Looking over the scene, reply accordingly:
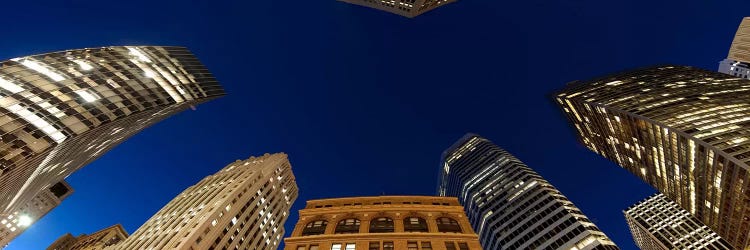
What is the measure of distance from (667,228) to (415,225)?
143m

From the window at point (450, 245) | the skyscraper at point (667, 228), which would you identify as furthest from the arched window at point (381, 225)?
the skyscraper at point (667, 228)

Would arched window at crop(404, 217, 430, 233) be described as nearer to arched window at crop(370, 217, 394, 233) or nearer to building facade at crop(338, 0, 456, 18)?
arched window at crop(370, 217, 394, 233)

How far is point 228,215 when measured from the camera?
73312 millimetres

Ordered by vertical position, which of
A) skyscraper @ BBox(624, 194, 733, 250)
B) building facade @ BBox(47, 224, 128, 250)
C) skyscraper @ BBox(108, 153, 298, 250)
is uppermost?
skyscraper @ BBox(108, 153, 298, 250)

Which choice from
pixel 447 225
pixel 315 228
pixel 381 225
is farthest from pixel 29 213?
pixel 447 225

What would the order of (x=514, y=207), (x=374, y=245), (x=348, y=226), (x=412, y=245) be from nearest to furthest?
(x=374, y=245), (x=412, y=245), (x=348, y=226), (x=514, y=207)

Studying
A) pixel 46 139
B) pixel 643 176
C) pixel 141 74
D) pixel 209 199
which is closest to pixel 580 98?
pixel 643 176

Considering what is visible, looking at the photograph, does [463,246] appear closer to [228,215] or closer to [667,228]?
[228,215]

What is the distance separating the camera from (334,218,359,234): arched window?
4434 cm

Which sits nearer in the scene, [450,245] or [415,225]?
[450,245]

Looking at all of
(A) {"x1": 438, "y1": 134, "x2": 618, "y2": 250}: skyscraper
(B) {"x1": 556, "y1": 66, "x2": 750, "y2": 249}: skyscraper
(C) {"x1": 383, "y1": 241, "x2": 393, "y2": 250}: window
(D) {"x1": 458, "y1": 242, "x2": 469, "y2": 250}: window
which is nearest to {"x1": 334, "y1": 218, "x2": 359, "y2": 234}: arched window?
(C) {"x1": 383, "y1": 241, "x2": 393, "y2": 250}: window

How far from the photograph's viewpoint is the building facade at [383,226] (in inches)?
1583

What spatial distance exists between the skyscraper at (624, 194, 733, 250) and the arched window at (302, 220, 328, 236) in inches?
5471

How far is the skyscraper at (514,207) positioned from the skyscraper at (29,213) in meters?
133
